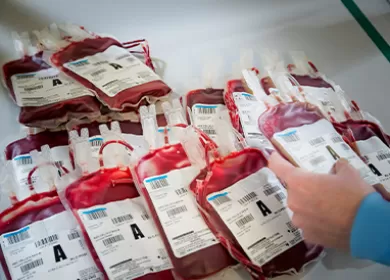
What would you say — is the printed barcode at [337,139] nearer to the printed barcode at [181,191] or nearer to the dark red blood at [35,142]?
the printed barcode at [181,191]

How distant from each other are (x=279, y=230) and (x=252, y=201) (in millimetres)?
58

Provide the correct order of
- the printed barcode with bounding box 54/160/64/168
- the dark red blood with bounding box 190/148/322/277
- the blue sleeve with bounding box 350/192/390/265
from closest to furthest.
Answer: the blue sleeve with bounding box 350/192/390/265
the dark red blood with bounding box 190/148/322/277
the printed barcode with bounding box 54/160/64/168

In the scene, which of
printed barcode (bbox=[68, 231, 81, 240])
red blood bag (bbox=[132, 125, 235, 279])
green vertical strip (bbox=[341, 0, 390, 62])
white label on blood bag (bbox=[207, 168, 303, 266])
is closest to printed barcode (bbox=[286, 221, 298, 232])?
white label on blood bag (bbox=[207, 168, 303, 266])

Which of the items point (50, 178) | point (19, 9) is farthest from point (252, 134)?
point (19, 9)

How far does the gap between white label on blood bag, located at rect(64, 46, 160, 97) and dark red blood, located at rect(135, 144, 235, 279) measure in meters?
0.19

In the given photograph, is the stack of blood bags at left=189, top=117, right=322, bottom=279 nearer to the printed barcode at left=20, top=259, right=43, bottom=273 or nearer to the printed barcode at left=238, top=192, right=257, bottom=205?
the printed barcode at left=238, top=192, right=257, bottom=205

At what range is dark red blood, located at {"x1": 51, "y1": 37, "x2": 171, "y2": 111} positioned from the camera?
0.81 m

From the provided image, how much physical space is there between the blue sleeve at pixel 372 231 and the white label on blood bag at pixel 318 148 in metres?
0.17

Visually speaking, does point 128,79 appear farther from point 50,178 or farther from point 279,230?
point 279,230

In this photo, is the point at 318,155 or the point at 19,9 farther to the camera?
the point at 19,9

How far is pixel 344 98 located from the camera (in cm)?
89

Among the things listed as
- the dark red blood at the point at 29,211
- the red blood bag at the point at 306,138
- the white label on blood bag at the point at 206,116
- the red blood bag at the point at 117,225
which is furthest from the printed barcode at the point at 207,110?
the dark red blood at the point at 29,211

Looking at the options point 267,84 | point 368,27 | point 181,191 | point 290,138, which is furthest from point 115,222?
point 368,27

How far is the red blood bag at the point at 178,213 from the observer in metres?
0.62
